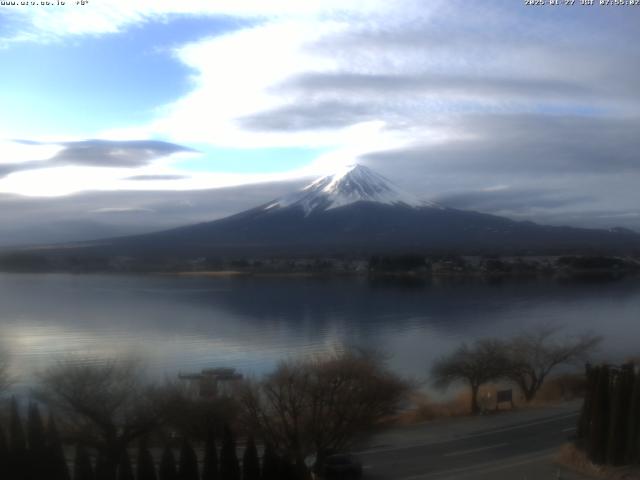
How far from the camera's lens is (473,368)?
11516 mm

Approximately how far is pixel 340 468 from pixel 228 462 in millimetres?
1225

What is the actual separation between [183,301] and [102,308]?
331 centimetres

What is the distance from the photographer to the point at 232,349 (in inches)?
591

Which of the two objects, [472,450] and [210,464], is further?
[472,450]

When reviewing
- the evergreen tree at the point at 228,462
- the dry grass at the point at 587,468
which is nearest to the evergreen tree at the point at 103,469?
the evergreen tree at the point at 228,462

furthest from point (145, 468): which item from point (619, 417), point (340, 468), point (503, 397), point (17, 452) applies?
point (503, 397)

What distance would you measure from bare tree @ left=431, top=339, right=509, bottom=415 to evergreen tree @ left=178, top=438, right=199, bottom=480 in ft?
18.7

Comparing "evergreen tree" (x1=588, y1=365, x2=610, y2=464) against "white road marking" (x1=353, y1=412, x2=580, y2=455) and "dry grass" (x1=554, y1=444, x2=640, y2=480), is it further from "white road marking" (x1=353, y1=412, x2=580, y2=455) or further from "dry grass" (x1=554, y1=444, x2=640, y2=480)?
"white road marking" (x1=353, y1=412, x2=580, y2=455)

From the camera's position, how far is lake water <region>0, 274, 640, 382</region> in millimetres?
14164

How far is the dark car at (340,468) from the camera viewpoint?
7.01 meters

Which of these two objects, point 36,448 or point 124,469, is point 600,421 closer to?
point 124,469

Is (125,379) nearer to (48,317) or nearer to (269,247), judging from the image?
(48,317)

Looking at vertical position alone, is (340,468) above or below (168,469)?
below

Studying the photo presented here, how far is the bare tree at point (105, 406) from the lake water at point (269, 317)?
3224 mm
